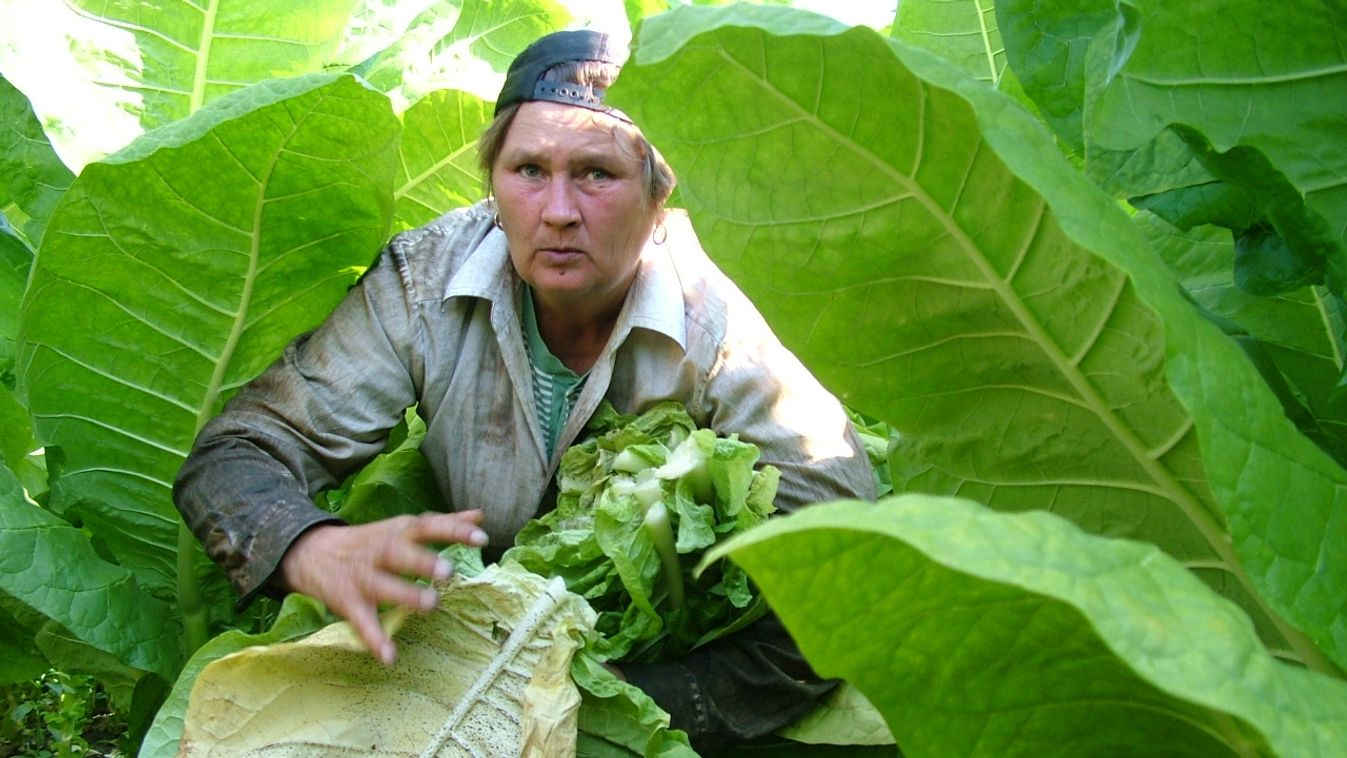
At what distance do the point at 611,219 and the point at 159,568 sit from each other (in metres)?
1.05

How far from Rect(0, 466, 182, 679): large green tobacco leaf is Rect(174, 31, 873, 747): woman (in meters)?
0.20

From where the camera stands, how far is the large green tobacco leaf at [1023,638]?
0.80 m

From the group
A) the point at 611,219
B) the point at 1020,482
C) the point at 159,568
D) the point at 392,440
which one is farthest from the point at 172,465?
the point at 1020,482

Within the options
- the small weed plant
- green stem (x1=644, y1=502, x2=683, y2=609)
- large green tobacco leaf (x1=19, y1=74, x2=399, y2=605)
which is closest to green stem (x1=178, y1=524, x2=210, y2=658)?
large green tobacco leaf (x1=19, y1=74, x2=399, y2=605)

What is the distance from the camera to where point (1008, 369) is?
54.3 inches

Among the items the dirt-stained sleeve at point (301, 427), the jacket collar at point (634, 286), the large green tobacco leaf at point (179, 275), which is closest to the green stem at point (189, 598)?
the large green tobacco leaf at point (179, 275)

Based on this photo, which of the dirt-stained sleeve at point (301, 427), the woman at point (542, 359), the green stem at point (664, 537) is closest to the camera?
the green stem at point (664, 537)

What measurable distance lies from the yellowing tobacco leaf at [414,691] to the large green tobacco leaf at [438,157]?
131 cm

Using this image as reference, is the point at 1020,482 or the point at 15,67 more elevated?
the point at 15,67

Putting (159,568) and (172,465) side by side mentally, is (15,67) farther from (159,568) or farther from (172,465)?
(159,568)

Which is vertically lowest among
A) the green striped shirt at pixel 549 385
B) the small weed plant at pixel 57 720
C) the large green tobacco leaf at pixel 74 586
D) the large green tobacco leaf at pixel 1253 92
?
the small weed plant at pixel 57 720

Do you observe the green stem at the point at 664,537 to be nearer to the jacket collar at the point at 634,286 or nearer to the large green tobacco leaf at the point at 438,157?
the jacket collar at the point at 634,286

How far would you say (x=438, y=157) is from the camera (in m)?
2.90

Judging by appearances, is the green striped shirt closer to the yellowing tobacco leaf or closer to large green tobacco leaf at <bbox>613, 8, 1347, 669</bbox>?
the yellowing tobacco leaf
